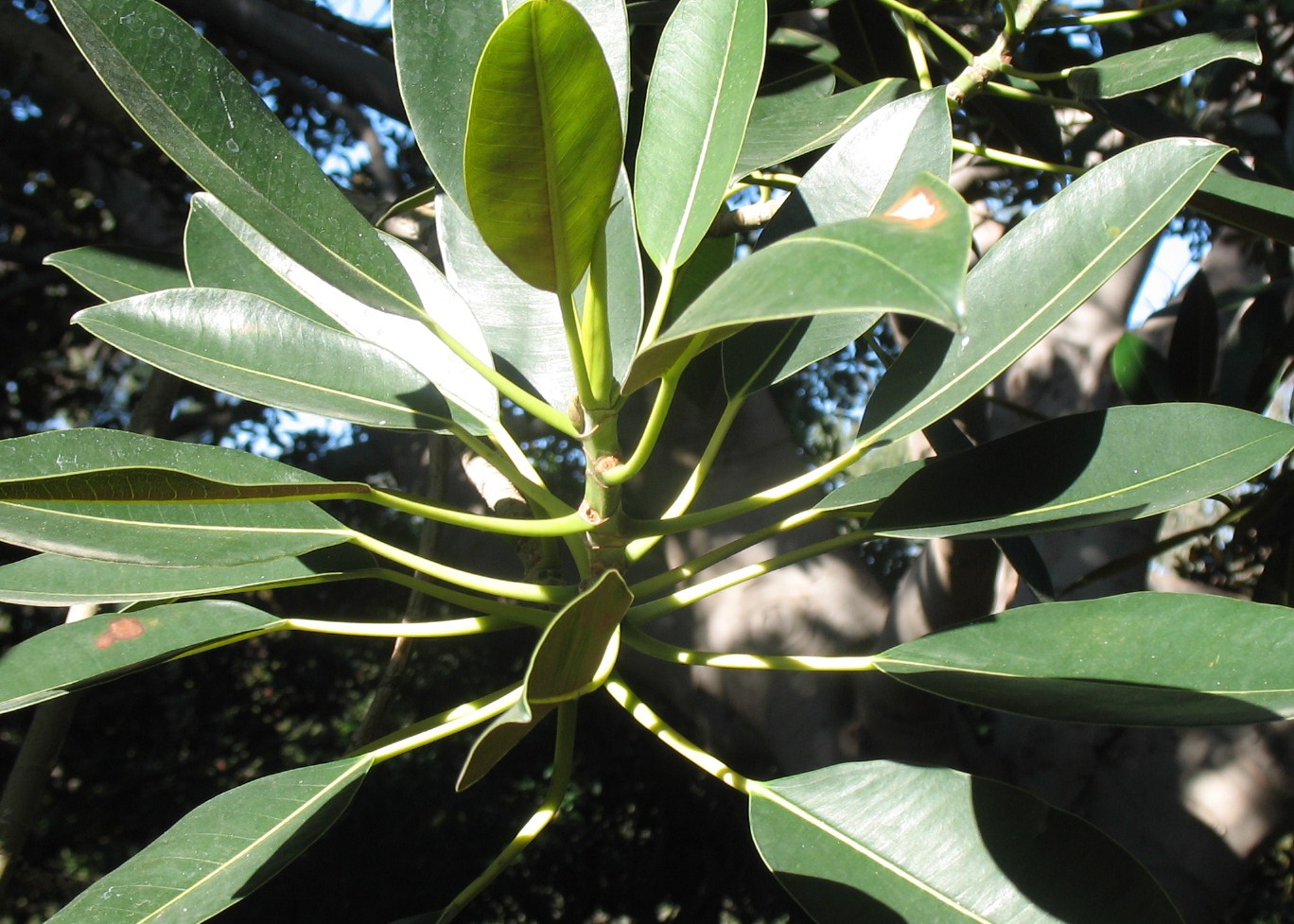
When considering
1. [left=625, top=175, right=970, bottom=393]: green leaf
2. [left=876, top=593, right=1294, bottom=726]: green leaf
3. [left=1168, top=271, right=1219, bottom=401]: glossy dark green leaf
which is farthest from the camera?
[left=1168, top=271, right=1219, bottom=401]: glossy dark green leaf

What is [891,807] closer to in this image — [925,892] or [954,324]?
[925,892]

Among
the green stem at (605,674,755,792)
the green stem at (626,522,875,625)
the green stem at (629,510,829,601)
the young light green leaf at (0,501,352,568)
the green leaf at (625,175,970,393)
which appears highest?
the young light green leaf at (0,501,352,568)

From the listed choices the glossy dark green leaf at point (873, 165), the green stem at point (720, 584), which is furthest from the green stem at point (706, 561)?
the glossy dark green leaf at point (873, 165)

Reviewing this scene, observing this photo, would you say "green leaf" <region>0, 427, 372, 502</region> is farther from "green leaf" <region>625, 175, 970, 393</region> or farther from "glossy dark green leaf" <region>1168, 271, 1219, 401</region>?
"glossy dark green leaf" <region>1168, 271, 1219, 401</region>

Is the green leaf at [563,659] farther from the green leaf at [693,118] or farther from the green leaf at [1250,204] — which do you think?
the green leaf at [1250,204]

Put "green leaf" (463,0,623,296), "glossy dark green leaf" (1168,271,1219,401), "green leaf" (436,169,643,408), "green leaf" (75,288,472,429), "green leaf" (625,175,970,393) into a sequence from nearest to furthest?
"green leaf" (625,175,970,393) → "green leaf" (463,0,623,296) → "green leaf" (75,288,472,429) → "green leaf" (436,169,643,408) → "glossy dark green leaf" (1168,271,1219,401)

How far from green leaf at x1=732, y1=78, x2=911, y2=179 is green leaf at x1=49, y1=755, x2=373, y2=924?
0.57m

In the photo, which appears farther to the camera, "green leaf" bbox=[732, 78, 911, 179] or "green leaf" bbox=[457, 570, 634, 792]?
"green leaf" bbox=[732, 78, 911, 179]

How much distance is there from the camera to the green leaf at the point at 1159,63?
88 cm

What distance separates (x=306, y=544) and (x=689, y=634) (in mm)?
927

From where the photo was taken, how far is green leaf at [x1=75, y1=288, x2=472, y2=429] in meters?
0.71

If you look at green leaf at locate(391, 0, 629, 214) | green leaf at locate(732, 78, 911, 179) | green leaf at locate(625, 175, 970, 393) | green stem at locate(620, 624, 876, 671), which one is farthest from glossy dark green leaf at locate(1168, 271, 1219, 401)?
green leaf at locate(625, 175, 970, 393)

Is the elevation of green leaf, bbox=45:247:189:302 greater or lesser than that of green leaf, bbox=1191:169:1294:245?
greater

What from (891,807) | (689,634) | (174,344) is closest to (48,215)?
(689,634)
